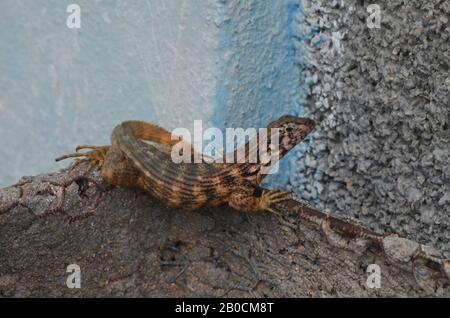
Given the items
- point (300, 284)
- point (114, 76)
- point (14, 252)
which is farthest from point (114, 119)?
point (300, 284)

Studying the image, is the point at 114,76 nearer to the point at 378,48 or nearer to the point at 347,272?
the point at 378,48
